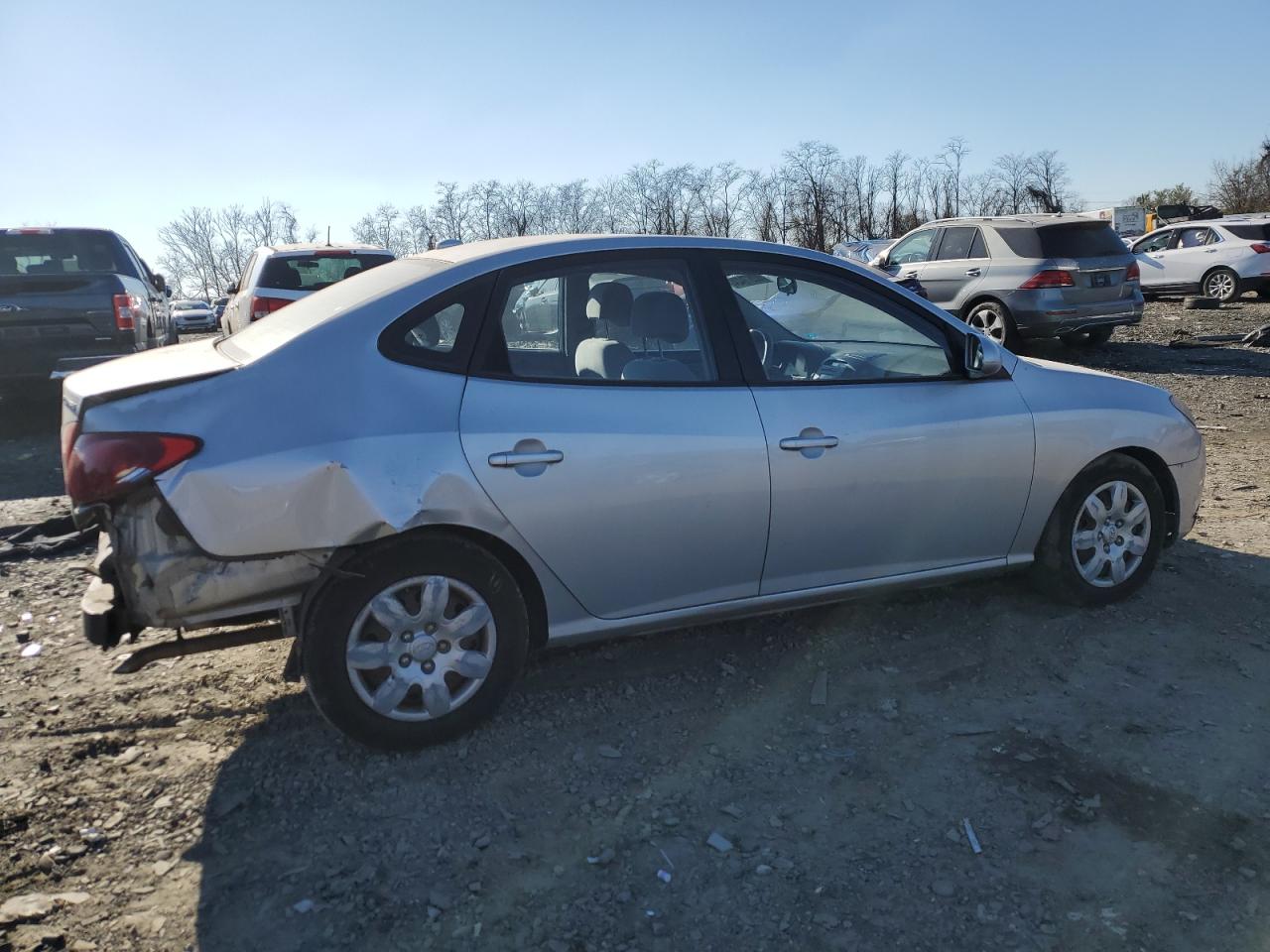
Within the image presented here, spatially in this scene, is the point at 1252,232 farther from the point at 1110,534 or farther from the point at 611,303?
the point at 611,303

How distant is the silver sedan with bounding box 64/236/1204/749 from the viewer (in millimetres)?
3037

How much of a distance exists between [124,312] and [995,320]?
9.78 meters

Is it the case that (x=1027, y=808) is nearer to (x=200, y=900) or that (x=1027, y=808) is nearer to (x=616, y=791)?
(x=616, y=791)

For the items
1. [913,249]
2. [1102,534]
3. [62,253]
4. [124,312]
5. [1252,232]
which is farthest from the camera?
[1252,232]

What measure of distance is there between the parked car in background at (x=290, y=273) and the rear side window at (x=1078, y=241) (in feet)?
25.9

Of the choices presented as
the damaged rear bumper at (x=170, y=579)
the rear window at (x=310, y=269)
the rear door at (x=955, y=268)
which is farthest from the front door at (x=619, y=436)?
the rear door at (x=955, y=268)

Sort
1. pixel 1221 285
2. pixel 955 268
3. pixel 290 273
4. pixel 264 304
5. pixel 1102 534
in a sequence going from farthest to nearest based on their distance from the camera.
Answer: pixel 1221 285
pixel 955 268
pixel 290 273
pixel 264 304
pixel 1102 534

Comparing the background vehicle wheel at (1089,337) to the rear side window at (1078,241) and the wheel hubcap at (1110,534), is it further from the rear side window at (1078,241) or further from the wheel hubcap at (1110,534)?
the wheel hubcap at (1110,534)

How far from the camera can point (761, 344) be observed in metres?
3.86

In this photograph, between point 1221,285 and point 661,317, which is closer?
point 661,317

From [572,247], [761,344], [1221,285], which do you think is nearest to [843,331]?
[761,344]

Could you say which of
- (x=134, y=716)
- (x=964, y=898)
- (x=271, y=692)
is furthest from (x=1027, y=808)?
(x=134, y=716)

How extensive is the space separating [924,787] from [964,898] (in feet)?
1.77

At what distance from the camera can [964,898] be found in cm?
262
